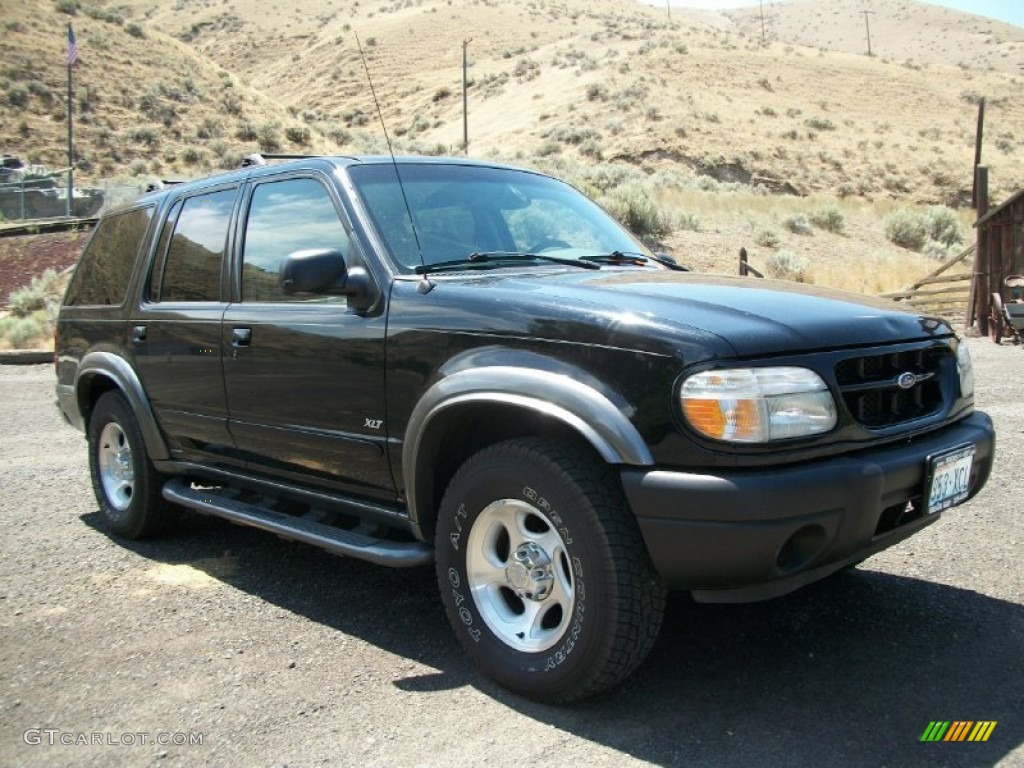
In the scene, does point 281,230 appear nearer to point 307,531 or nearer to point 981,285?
point 307,531

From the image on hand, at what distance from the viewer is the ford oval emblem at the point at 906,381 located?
10.5 feet

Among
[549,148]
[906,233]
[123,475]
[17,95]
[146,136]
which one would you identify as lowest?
[123,475]

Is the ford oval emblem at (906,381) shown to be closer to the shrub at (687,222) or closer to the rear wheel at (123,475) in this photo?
the rear wheel at (123,475)

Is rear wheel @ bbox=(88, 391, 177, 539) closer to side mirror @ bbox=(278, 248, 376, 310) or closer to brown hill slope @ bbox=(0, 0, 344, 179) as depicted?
side mirror @ bbox=(278, 248, 376, 310)

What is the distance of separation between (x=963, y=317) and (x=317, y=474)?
16.4 meters

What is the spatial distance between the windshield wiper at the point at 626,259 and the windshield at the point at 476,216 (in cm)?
5

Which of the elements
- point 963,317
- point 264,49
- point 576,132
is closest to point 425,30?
point 264,49

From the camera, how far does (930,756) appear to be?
2.82 meters

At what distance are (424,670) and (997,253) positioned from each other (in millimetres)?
14891

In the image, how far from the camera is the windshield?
12.7ft

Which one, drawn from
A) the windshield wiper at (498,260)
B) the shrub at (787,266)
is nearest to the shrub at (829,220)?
the shrub at (787,266)

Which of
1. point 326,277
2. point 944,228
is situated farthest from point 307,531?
point 944,228

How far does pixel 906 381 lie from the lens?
3227 mm

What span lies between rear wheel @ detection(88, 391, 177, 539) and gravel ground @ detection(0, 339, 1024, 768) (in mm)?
182
